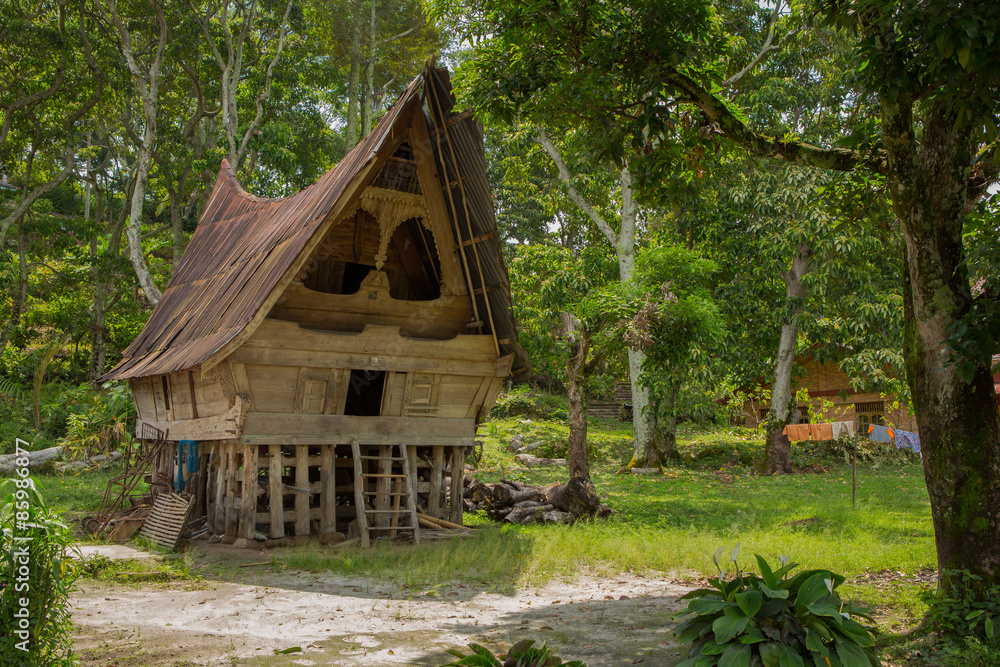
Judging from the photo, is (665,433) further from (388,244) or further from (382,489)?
(382,489)

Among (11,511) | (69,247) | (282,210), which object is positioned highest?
(69,247)

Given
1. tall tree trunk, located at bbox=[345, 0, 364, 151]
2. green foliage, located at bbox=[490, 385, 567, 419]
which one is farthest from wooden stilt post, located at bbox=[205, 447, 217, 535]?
tall tree trunk, located at bbox=[345, 0, 364, 151]

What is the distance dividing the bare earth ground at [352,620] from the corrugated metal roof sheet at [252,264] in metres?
3.33

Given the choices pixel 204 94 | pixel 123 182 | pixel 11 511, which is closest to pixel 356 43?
pixel 204 94

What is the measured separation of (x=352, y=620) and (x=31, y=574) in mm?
3525

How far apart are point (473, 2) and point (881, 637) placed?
1772 cm

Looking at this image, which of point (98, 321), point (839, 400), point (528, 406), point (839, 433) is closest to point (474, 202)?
point (839, 433)

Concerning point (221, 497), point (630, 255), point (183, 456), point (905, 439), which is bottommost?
point (221, 497)

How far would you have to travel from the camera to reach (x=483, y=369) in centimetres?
1274

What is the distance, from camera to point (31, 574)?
13.6ft

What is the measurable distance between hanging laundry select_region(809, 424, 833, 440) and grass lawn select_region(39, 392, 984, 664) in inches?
53.1

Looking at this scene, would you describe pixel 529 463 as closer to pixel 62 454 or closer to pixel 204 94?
pixel 62 454

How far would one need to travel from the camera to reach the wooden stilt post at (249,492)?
1099cm

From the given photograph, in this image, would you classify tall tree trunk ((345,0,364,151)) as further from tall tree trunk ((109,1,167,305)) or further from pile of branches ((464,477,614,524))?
pile of branches ((464,477,614,524))
